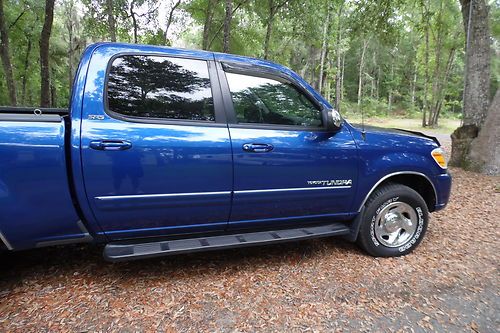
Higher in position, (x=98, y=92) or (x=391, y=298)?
(x=98, y=92)

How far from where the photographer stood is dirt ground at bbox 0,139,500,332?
7.96 feet

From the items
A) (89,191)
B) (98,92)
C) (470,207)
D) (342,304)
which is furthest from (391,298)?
(470,207)

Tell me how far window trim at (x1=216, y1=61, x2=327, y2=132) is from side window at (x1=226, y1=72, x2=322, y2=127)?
0.10ft

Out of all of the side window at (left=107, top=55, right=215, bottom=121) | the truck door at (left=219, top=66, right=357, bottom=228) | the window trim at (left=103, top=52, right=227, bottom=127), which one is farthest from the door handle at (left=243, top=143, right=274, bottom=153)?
the side window at (left=107, top=55, right=215, bottom=121)

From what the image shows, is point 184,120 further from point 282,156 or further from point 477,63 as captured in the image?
point 477,63

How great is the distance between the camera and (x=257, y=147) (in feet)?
9.23

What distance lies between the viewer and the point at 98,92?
8.23ft

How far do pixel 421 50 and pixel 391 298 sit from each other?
3070 cm

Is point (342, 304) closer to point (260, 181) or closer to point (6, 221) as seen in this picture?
point (260, 181)

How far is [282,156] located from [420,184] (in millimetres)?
1849

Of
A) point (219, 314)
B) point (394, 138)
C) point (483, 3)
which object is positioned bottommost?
point (219, 314)

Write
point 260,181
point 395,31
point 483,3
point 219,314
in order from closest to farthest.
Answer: point 219,314 < point 260,181 < point 483,3 < point 395,31

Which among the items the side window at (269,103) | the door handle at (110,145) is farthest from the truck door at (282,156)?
the door handle at (110,145)

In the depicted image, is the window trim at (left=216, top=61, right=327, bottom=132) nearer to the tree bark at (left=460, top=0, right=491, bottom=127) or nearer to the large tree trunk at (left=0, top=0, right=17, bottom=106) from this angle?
the tree bark at (left=460, top=0, right=491, bottom=127)
